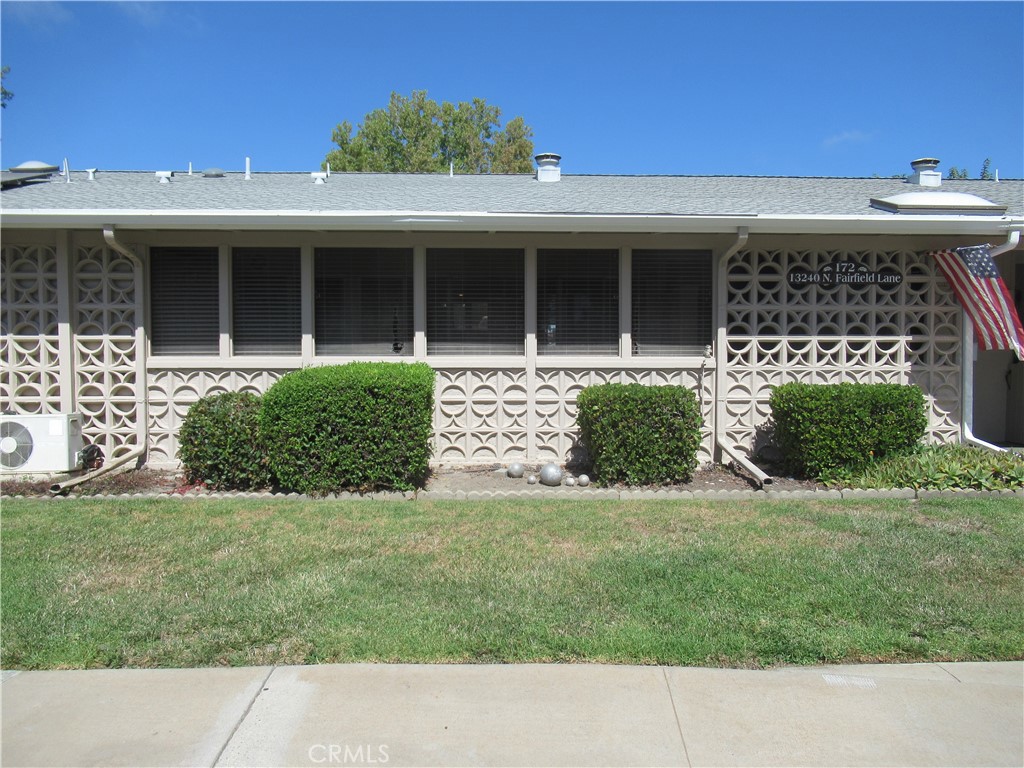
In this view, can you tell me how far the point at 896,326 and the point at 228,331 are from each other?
7.92 meters

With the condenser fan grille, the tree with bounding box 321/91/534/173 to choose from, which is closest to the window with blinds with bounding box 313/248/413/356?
the condenser fan grille

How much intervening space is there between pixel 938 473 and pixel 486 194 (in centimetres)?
607

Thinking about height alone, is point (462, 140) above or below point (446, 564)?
above

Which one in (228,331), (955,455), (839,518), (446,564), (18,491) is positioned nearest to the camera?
(446,564)

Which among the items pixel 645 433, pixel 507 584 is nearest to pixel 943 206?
pixel 645 433

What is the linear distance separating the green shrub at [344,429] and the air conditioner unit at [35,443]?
8.07 ft

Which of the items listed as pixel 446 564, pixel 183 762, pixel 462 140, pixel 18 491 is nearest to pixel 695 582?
pixel 446 564

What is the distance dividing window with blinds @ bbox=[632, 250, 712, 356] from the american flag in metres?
2.87

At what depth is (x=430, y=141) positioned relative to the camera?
35.7m

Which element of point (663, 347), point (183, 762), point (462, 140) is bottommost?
point (183, 762)

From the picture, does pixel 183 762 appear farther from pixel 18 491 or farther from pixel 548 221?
pixel 548 221

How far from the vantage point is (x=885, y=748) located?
11.2 ft

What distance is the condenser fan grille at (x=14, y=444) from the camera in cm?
834

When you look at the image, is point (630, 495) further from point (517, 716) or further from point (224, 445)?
point (517, 716)
